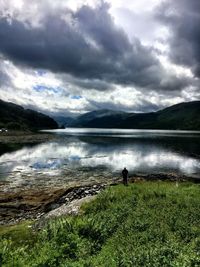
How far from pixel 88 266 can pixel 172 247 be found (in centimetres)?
517

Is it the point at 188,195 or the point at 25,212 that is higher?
the point at 188,195

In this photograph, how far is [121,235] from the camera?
2183 cm

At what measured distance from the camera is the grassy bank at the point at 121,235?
16016 mm

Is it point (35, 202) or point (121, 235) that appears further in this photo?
point (35, 202)

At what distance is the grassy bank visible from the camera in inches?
631

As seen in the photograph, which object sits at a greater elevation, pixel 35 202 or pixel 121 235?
pixel 121 235

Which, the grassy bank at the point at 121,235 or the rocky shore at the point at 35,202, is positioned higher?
the grassy bank at the point at 121,235

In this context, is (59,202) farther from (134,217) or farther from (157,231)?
(157,231)

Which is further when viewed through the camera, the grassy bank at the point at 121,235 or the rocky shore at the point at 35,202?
the rocky shore at the point at 35,202

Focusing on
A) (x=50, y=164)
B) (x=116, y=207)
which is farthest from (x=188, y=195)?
(x=50, y=164)

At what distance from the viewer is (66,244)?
17688mm

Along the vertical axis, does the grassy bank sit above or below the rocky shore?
above

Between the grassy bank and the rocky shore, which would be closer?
the grassy bank

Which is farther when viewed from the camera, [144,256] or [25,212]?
[25,212]
